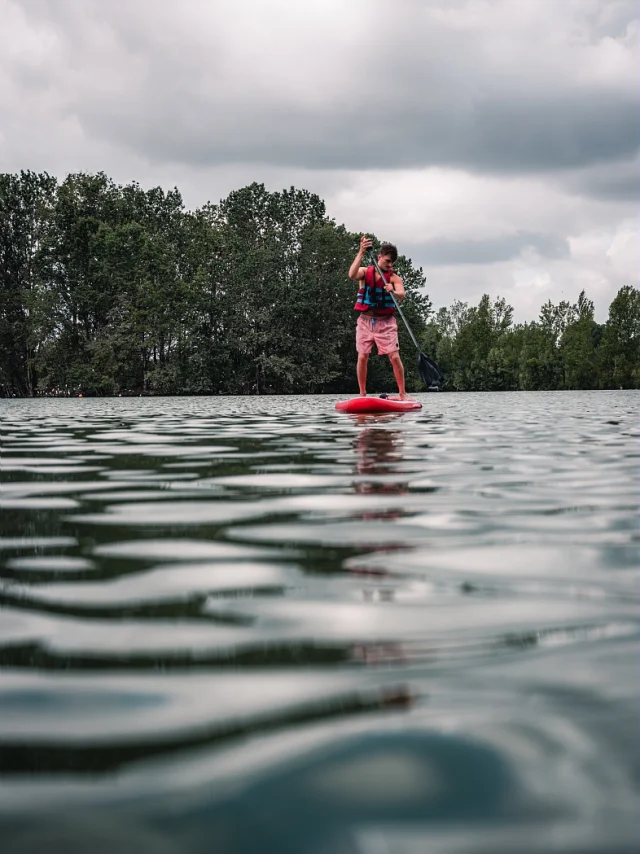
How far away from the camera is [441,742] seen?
1265 mm

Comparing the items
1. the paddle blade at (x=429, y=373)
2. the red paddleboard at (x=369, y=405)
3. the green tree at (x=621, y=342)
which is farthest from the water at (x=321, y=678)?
the green tree at (x=621, y=342)

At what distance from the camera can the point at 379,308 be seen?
509 inches

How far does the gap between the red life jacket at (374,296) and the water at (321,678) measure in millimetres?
9258

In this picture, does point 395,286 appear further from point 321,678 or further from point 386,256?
point 321,678

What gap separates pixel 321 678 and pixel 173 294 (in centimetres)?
4719

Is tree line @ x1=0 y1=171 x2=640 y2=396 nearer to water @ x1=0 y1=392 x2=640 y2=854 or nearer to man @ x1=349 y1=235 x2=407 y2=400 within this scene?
man @ x1=349 y1=235 x2=407 y2=400

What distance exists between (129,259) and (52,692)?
47222 millimetres

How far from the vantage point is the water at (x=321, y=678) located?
1.07 m

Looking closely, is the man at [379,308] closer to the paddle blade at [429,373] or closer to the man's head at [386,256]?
the man's head at [386,256]

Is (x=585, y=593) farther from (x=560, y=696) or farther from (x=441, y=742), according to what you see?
(x=441, y=742)

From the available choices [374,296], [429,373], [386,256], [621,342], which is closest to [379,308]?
[374,296]

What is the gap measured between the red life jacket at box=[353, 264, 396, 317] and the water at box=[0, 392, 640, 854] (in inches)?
364

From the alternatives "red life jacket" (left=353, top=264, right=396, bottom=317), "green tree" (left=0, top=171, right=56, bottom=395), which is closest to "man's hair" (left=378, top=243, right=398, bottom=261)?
"red life jacket" (left=353, top=264, right=396, bottom=317)

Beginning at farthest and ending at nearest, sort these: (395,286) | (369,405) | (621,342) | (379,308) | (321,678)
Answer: (621,342), (379,308), (395,286), (369,405), (321,678)
